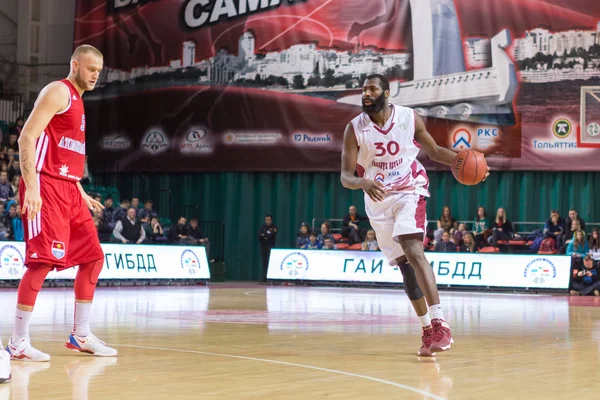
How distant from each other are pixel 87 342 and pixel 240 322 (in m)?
3.42

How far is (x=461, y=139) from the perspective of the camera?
70.7 ft

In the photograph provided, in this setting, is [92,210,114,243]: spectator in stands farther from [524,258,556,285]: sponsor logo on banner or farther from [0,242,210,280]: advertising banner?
[524,258,556,285]: sponsor logo on banner

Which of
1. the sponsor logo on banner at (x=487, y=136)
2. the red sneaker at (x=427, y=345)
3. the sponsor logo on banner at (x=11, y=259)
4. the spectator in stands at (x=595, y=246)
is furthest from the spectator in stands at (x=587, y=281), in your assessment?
the red sneaker at (x=427, y=345)

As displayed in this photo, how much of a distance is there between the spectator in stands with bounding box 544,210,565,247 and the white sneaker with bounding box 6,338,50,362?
15681 mm

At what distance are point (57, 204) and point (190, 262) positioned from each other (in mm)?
14488

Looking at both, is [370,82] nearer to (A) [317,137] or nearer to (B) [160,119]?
(A) [317,137]

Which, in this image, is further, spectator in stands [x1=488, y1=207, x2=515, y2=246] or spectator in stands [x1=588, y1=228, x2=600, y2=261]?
spectator in stands [x1=488, y1=207, x2=515, y2=246]

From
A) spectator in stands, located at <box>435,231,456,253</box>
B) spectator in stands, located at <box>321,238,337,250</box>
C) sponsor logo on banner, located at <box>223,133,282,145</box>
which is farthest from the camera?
sponsor logo on banner, located at <box>223,133,282,145</box>

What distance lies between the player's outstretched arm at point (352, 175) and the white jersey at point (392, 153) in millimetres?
57

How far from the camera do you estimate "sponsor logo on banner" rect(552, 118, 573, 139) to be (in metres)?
20.7

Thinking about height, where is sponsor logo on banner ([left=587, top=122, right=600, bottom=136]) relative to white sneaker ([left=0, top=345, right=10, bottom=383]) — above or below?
above

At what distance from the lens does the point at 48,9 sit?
90.2 feet

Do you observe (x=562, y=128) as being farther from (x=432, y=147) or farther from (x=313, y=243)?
(x=432, y=147)

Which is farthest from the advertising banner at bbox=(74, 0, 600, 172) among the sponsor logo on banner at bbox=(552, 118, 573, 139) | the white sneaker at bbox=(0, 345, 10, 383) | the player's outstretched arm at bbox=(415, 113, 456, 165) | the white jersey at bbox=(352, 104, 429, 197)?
the white sneaker at bbox=(0, 345, 10, 383)
